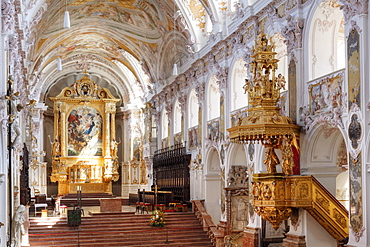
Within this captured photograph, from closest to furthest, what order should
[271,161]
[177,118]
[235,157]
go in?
[271,161] < [235,157] < [177,118]

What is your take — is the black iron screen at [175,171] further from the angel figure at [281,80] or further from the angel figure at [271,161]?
the angel figure at [281,80]

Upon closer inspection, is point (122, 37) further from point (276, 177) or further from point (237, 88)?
point (276, 177)

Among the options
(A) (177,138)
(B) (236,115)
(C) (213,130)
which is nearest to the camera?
(B) (236,115)

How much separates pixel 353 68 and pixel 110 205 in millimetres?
14411

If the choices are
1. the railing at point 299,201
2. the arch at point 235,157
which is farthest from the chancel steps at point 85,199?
the railing at point 299,201

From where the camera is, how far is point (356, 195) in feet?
42.1

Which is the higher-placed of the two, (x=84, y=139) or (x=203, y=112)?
(x=203, y=112)

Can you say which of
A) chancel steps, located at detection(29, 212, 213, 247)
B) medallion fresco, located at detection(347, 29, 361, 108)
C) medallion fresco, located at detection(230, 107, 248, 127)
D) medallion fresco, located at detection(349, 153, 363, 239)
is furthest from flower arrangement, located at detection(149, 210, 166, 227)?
medallion fresco, located at detection(347, 29, 361, 108)

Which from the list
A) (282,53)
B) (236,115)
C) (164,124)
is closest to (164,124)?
(164,124)

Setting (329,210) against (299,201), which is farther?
(299,201)

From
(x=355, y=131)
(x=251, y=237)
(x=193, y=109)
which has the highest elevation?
Result: (x=193, y=109)

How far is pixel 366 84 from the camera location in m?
12.5

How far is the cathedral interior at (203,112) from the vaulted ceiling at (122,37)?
0.33 ft

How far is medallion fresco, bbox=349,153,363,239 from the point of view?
12.7m
